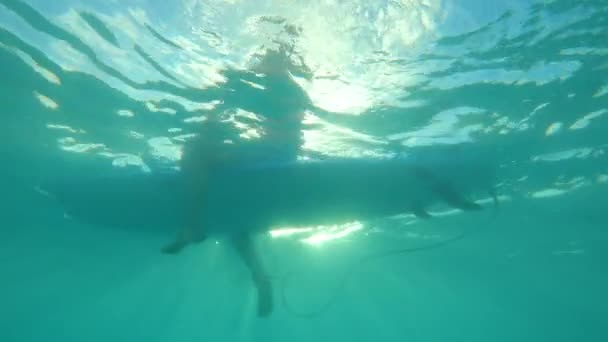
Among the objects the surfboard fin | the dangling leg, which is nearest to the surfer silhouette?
the dangling leg

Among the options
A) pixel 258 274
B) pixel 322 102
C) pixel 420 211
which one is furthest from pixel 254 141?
pixel 420 211

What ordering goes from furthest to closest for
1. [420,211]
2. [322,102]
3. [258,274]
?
[420,211] < [258,274] < [322,102]

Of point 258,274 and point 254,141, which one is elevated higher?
point 254,141

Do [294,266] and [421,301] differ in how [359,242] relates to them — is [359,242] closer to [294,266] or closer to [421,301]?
[294,266]

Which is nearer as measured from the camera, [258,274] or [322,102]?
[322,102]

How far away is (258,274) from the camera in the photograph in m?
11.4

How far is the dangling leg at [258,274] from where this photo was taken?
10797 millimetres

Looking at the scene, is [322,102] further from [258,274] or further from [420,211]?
[258,274]

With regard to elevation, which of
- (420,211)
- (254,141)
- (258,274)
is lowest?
(258,274)

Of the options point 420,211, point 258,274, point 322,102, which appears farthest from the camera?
point 420,211

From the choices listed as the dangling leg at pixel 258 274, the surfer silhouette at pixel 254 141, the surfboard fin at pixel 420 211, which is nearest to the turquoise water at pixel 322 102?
the surfer silhouette at pixel 254 141

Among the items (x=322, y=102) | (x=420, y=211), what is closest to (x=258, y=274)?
(x=420, y=211)

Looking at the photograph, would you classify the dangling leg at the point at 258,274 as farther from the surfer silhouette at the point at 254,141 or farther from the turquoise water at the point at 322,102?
Answer: the turquoise water at the point at 322,102

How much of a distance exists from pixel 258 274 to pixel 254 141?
3.79 meters
